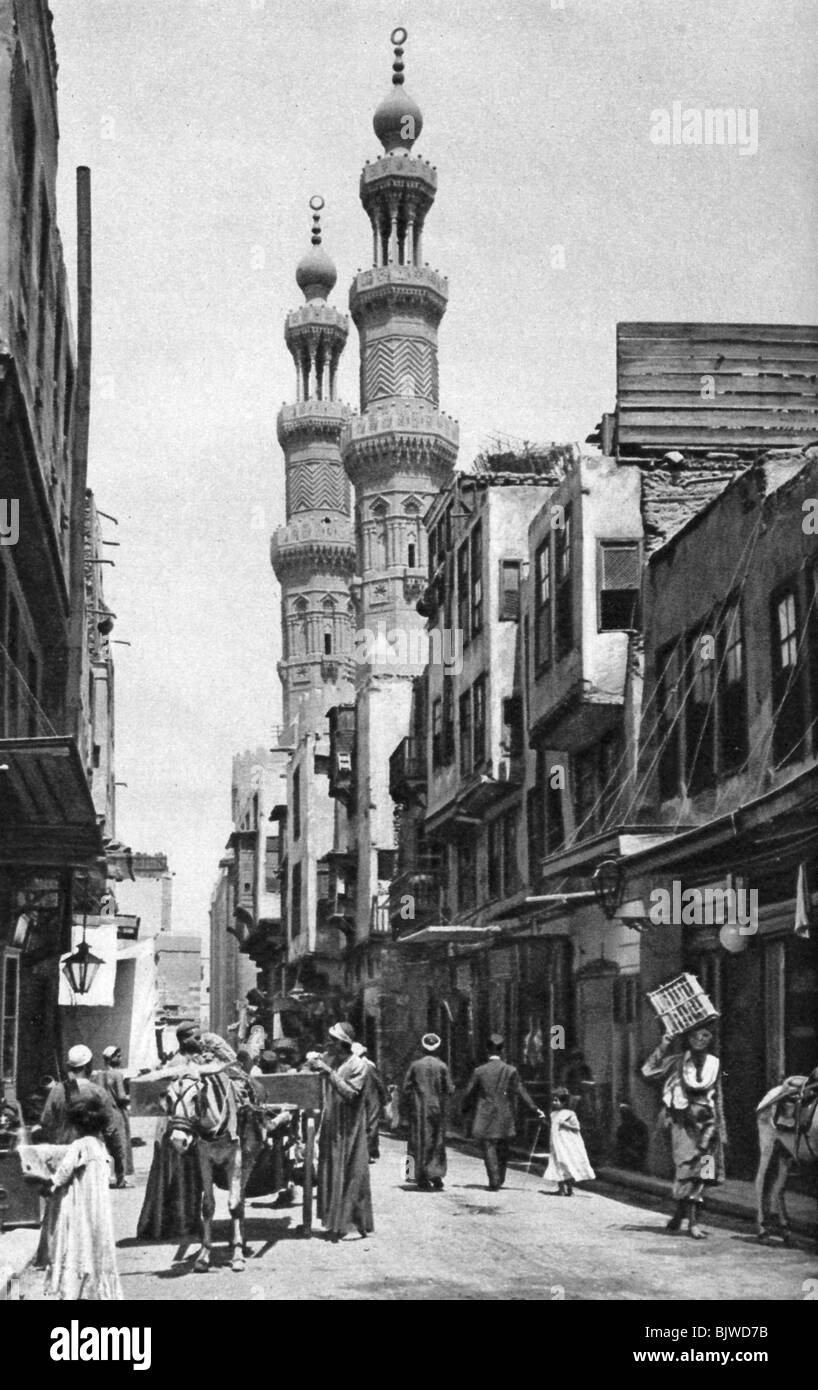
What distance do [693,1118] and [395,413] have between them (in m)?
69.0

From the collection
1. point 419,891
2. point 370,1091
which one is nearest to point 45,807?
point 370,1091

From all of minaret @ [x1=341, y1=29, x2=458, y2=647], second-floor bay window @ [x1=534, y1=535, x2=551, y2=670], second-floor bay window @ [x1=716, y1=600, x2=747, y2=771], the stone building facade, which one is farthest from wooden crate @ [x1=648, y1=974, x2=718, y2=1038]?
minaret @ [x1=341, y1=29, x2=458, y2=647]

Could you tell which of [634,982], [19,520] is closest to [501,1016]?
[634,982]

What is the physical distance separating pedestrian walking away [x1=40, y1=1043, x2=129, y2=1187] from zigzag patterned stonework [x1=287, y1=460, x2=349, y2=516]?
8624 centimetres

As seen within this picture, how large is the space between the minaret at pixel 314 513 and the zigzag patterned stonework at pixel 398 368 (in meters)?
20.0

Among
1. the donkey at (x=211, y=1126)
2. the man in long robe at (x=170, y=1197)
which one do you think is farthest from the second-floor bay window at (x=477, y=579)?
the donkey at (x=211, y=1126)

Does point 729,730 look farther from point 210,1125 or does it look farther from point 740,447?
point 210,1125

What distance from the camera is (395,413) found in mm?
82375

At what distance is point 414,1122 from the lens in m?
20.6

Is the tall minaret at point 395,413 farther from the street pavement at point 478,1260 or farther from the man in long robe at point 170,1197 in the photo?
the man in long robe at point 170,1197

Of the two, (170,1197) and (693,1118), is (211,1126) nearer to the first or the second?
(170,1197)

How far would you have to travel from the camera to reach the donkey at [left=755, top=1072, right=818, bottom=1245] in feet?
47.2

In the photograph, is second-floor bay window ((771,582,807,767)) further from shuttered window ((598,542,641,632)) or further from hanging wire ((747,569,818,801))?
shuttered window ((598,542,641,632))

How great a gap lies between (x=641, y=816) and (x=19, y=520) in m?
8.45
